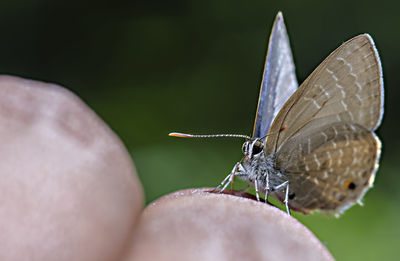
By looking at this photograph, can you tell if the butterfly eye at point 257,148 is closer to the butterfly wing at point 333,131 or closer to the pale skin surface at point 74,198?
the butterfly wing at point 333,131

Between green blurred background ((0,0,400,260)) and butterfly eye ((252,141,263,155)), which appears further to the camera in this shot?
green blurred background ((0,0,400,260))

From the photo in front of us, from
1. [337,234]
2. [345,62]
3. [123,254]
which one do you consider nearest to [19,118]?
[123,254]

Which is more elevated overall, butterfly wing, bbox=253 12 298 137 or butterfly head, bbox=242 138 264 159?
butterfly wing, bbox=253 12 298 137

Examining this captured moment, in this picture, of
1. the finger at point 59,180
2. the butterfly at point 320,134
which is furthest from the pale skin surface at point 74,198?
the butterfly at point 320,134

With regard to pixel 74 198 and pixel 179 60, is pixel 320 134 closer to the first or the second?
pixel 74 198

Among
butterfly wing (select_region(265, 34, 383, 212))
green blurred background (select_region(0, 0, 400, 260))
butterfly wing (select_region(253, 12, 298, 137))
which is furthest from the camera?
green blurred background (select_region(0, 0, 400, 260))

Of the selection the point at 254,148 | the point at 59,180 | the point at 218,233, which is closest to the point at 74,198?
the point at 59,180

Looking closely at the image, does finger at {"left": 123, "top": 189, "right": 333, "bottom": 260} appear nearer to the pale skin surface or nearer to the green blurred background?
the pale skin surface

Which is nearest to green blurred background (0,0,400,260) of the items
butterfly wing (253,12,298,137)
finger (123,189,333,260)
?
butterfly wing (253,12,298,137)
